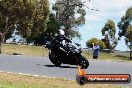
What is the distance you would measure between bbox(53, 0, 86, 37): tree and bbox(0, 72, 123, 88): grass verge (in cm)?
4594

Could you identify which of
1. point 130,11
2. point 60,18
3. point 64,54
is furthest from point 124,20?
point 64,54

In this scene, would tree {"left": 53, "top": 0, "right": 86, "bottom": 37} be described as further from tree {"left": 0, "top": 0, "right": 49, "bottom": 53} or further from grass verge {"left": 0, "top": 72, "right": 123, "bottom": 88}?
grass verge {"left": 0, "top": 72, "right": 123, "bottom": 88}

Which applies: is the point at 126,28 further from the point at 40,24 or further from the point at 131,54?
the point at 40,24

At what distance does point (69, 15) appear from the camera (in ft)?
222

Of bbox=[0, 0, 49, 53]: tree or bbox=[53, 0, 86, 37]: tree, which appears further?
bbox=[53, 0, 86, 37]: tree

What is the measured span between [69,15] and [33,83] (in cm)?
5555

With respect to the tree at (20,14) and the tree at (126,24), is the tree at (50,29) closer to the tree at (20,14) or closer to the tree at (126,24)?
the tree at (126,24)

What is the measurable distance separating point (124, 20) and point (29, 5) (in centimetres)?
3334

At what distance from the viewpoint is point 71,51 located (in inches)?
760

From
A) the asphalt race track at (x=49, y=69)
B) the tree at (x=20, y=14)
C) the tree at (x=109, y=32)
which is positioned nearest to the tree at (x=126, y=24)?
the tree at (x=109, y=32)

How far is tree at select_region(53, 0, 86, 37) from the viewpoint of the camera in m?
64.4

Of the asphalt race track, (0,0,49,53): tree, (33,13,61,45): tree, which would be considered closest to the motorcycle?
the asphalt race track

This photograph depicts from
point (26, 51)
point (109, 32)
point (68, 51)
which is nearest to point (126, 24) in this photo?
point (109, 32)

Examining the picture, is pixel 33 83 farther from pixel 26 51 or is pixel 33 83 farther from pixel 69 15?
pixel 69 15
